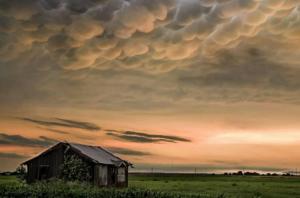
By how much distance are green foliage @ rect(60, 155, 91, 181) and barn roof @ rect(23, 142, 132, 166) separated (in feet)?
3.40

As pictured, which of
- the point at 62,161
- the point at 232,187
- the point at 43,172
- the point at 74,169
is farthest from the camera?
the point at 232,187

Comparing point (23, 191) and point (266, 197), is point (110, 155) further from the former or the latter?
point (23, 191)

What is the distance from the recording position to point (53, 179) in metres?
57.9

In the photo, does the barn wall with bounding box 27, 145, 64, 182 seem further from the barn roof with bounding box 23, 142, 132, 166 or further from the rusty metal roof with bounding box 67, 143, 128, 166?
the rusty metal roof with bounding box 67, 143, 128, 166

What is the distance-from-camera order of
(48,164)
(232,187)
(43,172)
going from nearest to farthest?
(48,164) < (43,172) < (232,187)

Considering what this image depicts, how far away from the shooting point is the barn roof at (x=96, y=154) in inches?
2368

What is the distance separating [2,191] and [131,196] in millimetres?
10657

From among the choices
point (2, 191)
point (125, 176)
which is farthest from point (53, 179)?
point (2, 191)

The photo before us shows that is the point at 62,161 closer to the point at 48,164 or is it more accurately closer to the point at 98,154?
the point at 48,164

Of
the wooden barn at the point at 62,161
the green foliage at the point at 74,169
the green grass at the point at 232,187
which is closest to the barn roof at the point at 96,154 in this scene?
the wooden barn at the point at 62,161

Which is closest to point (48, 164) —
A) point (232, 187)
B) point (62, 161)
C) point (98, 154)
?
point (62, 161)

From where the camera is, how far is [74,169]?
59.0 meters

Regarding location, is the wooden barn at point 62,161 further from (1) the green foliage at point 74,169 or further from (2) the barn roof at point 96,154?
(1) the green foliage at point 74,169

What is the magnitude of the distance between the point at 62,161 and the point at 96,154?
567 centimetres
